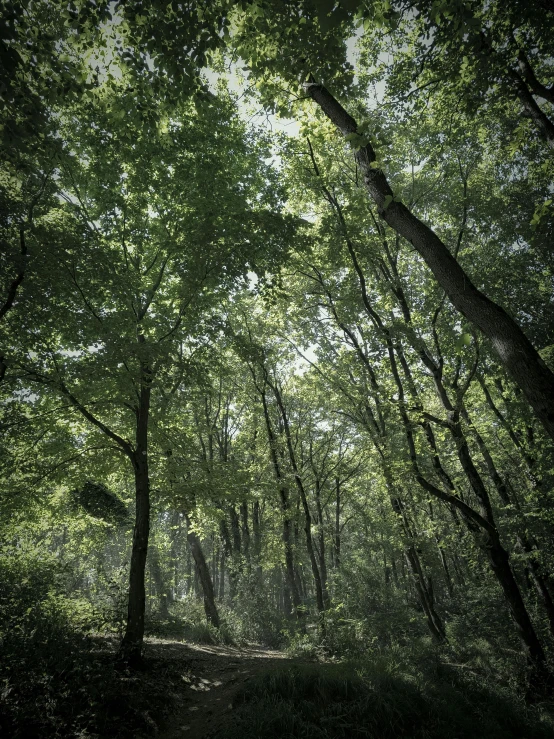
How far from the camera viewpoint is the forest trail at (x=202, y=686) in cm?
534

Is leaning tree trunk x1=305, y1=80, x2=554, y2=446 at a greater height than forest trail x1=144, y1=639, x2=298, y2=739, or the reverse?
leaning tree trunk x1=305, y1=80, x2=554, y2=446

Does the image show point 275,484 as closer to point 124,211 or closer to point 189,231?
point 189,231

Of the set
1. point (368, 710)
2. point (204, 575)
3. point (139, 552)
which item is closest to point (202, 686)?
point (139, 552)

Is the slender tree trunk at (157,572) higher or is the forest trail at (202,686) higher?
the slender tree trunk at (157,572)

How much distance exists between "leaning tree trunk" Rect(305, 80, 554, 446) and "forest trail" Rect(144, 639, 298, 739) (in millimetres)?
6221

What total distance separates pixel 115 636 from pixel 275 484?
18.4 feet

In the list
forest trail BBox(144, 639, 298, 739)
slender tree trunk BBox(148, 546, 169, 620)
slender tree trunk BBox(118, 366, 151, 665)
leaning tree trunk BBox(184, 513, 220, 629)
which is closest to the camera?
forest trail BBox(144, 639, 298, 739)

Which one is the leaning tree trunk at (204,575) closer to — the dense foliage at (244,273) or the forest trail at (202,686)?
the dense foliage at (244,273)

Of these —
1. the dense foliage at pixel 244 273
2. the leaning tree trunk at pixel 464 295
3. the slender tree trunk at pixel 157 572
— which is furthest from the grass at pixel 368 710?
the slender tree trunk at pixel 157 572

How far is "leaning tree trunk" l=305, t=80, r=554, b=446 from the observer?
321 cm

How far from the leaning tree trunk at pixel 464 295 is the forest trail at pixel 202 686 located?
6221 mm

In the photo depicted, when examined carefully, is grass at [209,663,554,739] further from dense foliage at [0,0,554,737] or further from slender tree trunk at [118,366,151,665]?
slender tree trunk at [118,366,151,665]

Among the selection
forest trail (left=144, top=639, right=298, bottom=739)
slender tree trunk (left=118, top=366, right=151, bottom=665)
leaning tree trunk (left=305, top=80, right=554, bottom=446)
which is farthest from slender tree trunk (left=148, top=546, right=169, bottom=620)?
leaning tree trunk (left=305, top=80, right=554, bottom=446)

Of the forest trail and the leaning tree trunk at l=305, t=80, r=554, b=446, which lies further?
the forest trail
